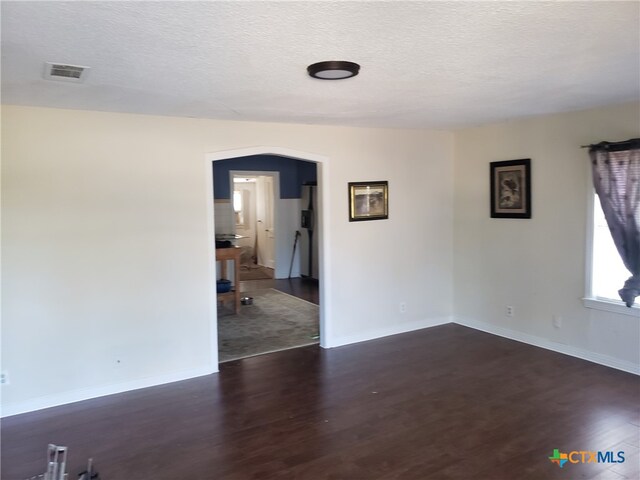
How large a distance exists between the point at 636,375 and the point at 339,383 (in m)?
2.66

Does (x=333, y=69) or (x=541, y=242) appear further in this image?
(x=541, y=242)

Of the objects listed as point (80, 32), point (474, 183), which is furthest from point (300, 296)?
point (80, 32)

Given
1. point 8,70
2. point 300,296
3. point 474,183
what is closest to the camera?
point 8,70

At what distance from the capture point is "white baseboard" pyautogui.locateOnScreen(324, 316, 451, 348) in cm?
520

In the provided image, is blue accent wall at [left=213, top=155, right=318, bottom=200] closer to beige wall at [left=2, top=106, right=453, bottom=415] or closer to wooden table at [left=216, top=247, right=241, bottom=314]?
wooden table at [left=216, top=247, right=241, bottom=314]

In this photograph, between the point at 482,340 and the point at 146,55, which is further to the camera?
the point at 482,340

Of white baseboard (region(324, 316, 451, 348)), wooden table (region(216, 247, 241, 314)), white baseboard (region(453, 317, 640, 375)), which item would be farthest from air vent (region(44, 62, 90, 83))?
white baseboard (region(453, 317, 640, 375))

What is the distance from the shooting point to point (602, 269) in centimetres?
448

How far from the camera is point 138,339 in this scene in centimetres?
→ 409

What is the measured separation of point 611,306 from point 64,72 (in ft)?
15.7

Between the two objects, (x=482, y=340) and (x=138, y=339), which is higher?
(x=138, y=339)

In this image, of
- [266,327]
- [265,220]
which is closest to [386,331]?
[266,327]

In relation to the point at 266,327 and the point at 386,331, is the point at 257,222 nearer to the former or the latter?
Answer: the point at 266,327

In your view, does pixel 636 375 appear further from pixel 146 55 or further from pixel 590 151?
pixel 146 55
